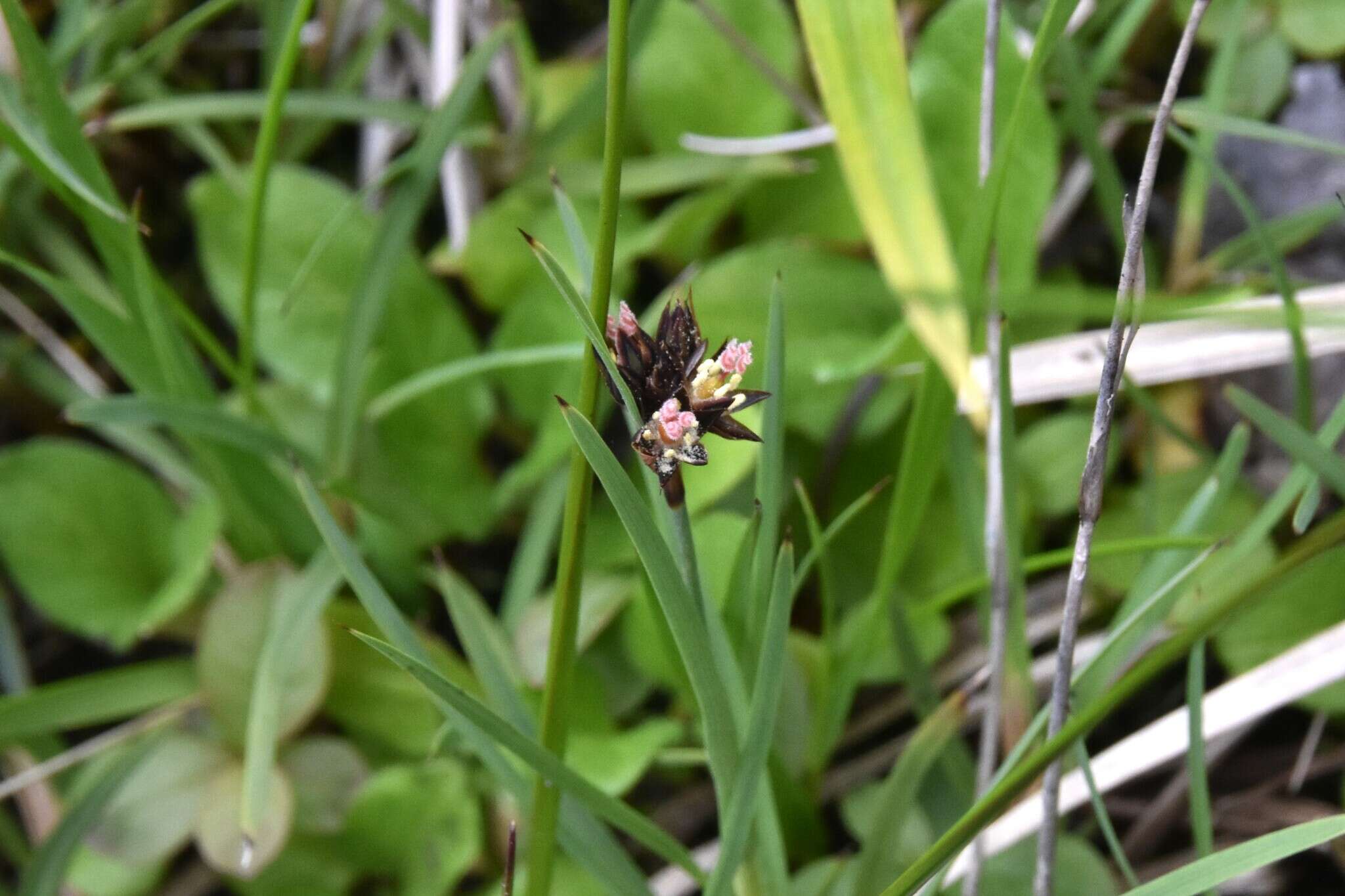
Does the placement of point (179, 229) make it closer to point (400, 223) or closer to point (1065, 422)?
point (400, 223)

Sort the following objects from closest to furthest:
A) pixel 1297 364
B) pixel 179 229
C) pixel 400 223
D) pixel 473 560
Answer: pixel 1297 364, pixel 400 223, pixel 473 560, pixel 179 229

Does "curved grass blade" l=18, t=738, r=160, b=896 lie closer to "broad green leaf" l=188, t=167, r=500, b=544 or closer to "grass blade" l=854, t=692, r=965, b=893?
"broad green leaf" l=188, t=167, r=500, b=544

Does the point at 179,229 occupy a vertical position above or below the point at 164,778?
above

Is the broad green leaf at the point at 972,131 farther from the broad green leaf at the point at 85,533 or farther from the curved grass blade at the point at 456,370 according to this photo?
the broad green leaf at the point at 85,533

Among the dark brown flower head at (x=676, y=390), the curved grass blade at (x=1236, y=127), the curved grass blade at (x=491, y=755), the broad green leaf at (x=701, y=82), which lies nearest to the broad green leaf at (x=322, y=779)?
the curved grass blade at (x=491, y=755)

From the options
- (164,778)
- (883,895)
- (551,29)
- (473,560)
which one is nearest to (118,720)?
(164,778)

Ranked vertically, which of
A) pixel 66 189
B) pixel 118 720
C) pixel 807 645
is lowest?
pixel 118 720

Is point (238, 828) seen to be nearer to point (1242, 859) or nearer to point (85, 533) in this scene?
point (85, 533)
